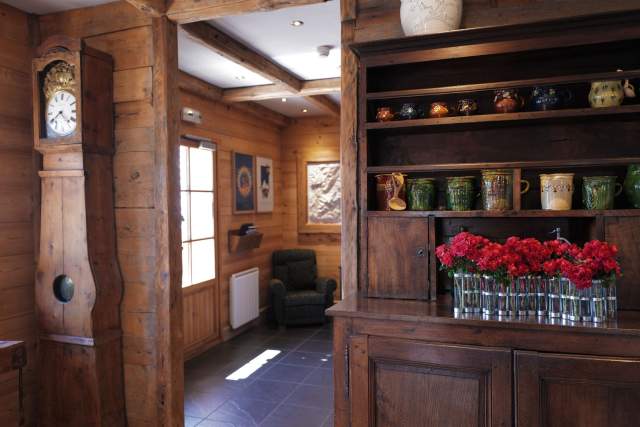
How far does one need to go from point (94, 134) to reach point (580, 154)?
8.02 ft

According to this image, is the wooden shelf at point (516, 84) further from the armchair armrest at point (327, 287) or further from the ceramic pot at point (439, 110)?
the armchair armrest at point (327, 287)

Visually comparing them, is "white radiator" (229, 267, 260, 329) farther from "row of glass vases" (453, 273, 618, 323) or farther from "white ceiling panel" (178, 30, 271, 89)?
"row of glass vases" (453, 273, 618, 323)

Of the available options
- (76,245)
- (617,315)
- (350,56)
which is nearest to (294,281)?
(76,245)

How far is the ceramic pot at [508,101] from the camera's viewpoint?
198cm

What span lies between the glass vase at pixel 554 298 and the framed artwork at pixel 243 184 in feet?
12.0

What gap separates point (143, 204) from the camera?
8.39 feet

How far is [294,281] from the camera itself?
5609mm

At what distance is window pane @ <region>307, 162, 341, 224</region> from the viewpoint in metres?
5.89

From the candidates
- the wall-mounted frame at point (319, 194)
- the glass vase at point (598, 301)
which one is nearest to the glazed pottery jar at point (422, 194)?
the glass vase at point (598, 301)

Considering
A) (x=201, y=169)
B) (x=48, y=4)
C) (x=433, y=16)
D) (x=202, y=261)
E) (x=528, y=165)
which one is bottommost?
(x=202, y=261)

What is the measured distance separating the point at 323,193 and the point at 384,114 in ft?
12.5

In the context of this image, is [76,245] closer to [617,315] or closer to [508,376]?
[508,376]

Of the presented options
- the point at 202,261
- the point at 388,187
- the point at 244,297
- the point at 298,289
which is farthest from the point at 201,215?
the point at 388,187

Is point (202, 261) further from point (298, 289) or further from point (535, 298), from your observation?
point (535, 298)
